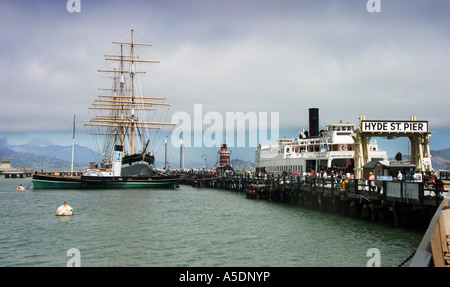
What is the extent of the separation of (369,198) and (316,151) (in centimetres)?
3850

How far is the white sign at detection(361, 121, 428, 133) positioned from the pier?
18.3 ft

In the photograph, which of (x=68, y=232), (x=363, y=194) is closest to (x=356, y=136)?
(x=363, y=194)

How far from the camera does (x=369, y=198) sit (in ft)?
88.1

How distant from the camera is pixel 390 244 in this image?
20688mm

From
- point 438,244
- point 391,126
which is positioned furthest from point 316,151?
point 438,244

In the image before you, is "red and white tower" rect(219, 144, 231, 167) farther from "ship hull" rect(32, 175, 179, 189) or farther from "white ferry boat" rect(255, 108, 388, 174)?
"ship hull" rect(32, 175, 179, 189)

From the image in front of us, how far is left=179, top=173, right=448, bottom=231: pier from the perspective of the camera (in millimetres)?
22344

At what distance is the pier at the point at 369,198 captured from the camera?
880 inches

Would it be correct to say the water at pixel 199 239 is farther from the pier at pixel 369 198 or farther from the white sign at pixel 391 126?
the white sign at pixel 391 126

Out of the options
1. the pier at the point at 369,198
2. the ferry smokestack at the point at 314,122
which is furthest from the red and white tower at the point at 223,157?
the pier at the point at 369,198

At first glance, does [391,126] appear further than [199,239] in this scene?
Yes

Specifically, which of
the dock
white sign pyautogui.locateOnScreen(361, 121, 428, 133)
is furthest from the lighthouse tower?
the dock

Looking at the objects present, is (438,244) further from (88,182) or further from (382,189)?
(88,182)

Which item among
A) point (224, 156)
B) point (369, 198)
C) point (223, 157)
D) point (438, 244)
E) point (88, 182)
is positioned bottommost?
point (88, 182)
